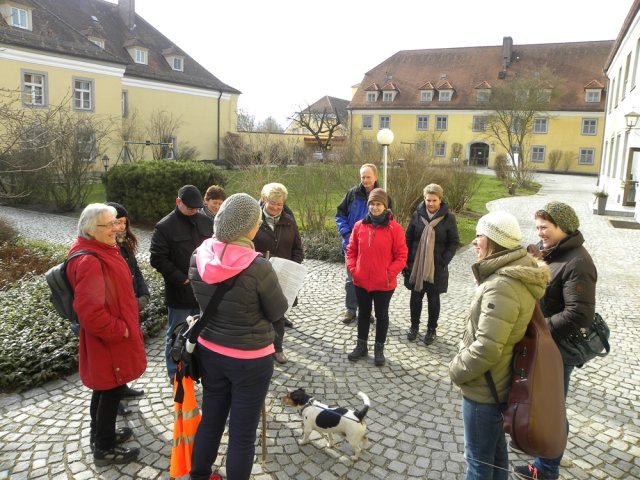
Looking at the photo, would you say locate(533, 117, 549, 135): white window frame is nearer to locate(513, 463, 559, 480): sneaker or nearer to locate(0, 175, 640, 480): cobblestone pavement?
locate(0, 175, 640, 480): cobblestone pavement

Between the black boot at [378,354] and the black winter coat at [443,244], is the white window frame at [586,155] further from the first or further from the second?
the black boot at [378,354]

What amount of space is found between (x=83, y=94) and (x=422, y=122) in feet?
109

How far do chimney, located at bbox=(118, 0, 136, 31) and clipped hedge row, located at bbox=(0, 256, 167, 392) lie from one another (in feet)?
124

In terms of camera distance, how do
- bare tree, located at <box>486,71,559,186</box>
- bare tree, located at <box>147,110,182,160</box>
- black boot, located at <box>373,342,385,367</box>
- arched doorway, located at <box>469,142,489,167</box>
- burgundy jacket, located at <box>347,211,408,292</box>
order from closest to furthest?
burgundy jacket, located at <box>347,211,408,292</box> → black boot, located at <box>373,342,385,367</box> → bare tree, located at <box>147,110,182,160</box> → bare tree, located at <box>486,71,559,186</box> → arched doorway, located at <box>469,142,489,167</box>

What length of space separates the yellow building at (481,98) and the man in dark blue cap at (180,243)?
3973cm

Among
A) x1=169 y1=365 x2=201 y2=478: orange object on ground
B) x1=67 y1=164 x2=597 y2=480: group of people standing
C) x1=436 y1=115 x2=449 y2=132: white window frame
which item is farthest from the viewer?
x1=436 y1=115 x2=449 y2=132: white window frame

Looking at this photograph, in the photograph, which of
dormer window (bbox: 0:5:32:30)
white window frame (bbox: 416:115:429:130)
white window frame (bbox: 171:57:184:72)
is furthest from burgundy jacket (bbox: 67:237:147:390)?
white window frame (bbox: 416:115:429:130)

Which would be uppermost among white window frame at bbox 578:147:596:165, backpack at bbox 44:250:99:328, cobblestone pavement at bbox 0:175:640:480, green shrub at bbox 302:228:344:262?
white window frame at bbox 578:147:596:165

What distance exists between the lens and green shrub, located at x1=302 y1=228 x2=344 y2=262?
34.8ft

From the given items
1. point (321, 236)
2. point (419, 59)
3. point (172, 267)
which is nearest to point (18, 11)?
point (321, 236)

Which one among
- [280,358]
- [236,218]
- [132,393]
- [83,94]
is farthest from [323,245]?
[83,94]

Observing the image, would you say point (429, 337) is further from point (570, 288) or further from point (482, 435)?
point (482, 435)

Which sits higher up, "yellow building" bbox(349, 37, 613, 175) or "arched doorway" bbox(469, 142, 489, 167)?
"yellow building" bbox(349, 37, 613, 175)

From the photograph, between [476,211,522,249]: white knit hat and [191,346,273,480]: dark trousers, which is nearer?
[476,211,522,249]: white knit hat
